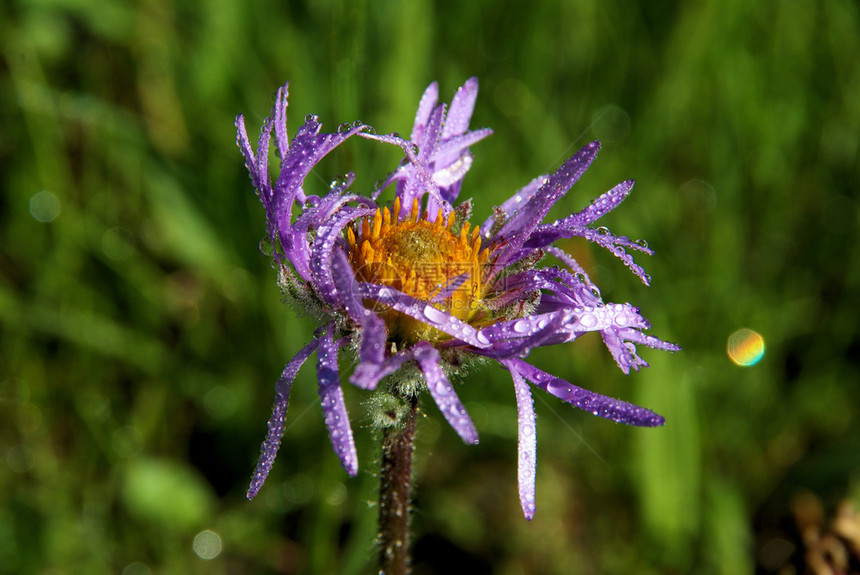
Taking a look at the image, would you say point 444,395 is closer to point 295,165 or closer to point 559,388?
point 559,388

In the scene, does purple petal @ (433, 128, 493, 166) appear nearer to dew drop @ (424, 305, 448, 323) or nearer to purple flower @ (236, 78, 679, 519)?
purple flower @ (236, 78, 679, 519)

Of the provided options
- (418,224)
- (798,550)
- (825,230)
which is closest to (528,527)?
(798,550)

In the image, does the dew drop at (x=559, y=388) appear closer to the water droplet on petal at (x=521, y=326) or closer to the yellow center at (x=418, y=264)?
the water droplet on petal at (x=521, y=326)

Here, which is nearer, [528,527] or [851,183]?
[528,527]

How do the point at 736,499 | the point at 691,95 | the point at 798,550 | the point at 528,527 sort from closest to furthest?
the point at 798,550, the point at 736,499, the point at 528,527, the point at 691,95

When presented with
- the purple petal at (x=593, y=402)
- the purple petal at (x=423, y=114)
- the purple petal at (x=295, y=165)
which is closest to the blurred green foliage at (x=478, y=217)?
the purple petal at (x=423, y=114)

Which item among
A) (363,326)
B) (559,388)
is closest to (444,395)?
(363,326)

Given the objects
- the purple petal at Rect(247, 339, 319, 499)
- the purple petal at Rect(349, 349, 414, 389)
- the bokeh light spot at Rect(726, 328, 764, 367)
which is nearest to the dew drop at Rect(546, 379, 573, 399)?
the purple petal at Rect(349, 349, 414, 389)

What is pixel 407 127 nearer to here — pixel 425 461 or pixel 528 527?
pixel 425 461
